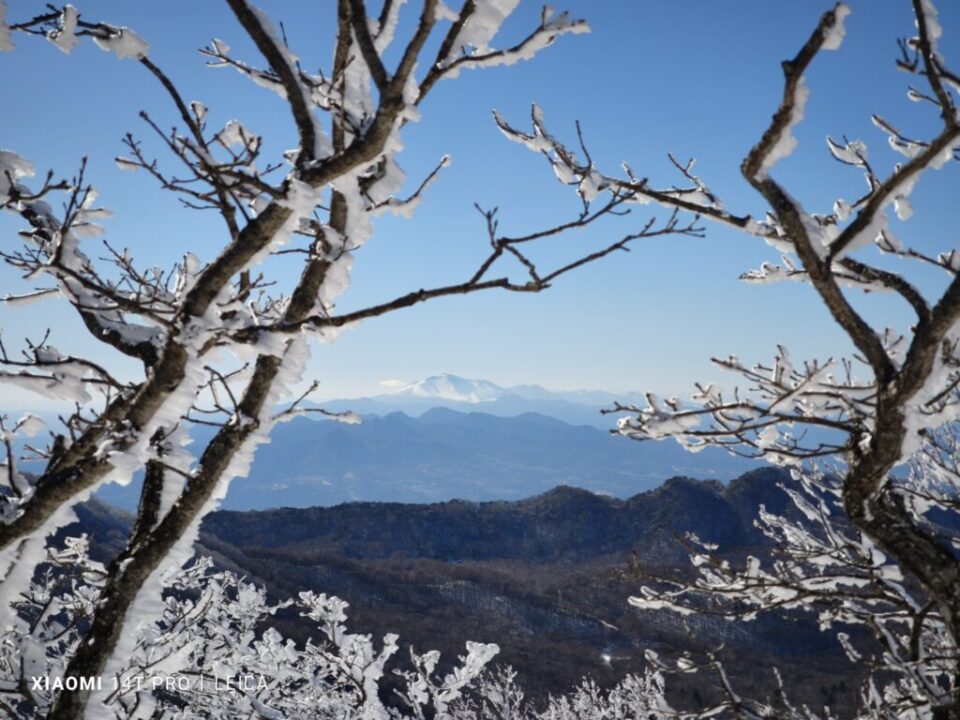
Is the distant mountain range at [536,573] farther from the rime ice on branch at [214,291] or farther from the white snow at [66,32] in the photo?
the white snow at [66,32]

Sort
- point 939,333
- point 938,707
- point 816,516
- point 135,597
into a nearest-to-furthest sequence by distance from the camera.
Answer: point 939,333 → point 135,597 → point 938,707 → point 816,516

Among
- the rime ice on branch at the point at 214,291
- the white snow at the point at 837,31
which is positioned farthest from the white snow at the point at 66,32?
the white snow at the point at 837,31

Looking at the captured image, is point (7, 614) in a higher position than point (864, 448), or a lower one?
lower

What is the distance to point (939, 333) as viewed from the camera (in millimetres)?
2252

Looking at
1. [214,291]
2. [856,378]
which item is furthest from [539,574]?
[214,291]

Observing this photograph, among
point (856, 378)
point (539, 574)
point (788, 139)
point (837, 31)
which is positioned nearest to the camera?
point (837, 31)

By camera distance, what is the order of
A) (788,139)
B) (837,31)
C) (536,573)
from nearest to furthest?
(837,31), (788,139), (536,573)

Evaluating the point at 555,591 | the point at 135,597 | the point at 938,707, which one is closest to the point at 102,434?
the point at 135,597

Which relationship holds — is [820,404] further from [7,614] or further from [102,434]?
[7,614]

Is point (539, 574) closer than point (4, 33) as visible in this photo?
No

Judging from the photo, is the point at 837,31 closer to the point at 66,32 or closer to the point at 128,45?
the point at 128,45

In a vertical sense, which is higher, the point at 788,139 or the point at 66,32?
the point at 788,139

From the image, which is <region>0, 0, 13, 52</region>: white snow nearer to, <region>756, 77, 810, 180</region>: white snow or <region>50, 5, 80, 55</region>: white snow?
<region>50, 5, 80, 55</region>: white snow

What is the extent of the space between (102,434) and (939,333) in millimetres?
3591
